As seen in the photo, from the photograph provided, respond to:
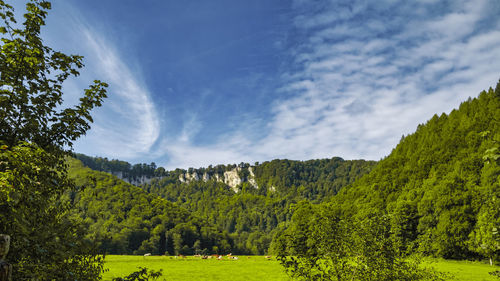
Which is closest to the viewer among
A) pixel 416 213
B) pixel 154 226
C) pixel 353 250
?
pixel 353 250

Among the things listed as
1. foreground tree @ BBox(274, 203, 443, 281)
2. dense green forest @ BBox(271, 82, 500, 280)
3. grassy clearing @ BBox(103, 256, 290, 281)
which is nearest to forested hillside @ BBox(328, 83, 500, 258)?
dense green forest @ BBox(271, 82, 500, 280)

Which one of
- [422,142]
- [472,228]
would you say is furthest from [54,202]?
[422,142]

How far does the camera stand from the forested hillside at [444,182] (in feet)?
198

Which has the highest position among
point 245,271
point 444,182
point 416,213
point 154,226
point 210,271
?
point 444,182

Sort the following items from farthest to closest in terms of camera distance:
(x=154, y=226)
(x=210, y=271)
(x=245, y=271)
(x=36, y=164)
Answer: (x=154, y=226)
(x=210, y=271)
(x=245, y=271)
(x=36, y=164)

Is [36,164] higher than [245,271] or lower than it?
higher

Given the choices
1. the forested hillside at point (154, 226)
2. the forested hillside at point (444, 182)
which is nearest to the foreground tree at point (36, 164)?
the forested hillside at point (444, 182)

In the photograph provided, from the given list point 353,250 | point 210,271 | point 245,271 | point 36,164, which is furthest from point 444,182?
point 36,164

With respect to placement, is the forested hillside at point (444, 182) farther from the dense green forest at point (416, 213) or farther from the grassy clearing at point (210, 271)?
the grassy clearing at point (210, 271)

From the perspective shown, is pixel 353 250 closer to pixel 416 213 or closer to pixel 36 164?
pixel 36 164

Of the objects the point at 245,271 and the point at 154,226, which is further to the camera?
the point at 154,226

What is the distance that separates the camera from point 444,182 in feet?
233

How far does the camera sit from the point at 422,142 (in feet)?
355

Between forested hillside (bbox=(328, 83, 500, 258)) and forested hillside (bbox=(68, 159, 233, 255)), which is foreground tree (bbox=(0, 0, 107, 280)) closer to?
forested hillside (bbox=(328, 83, 500, 258))
